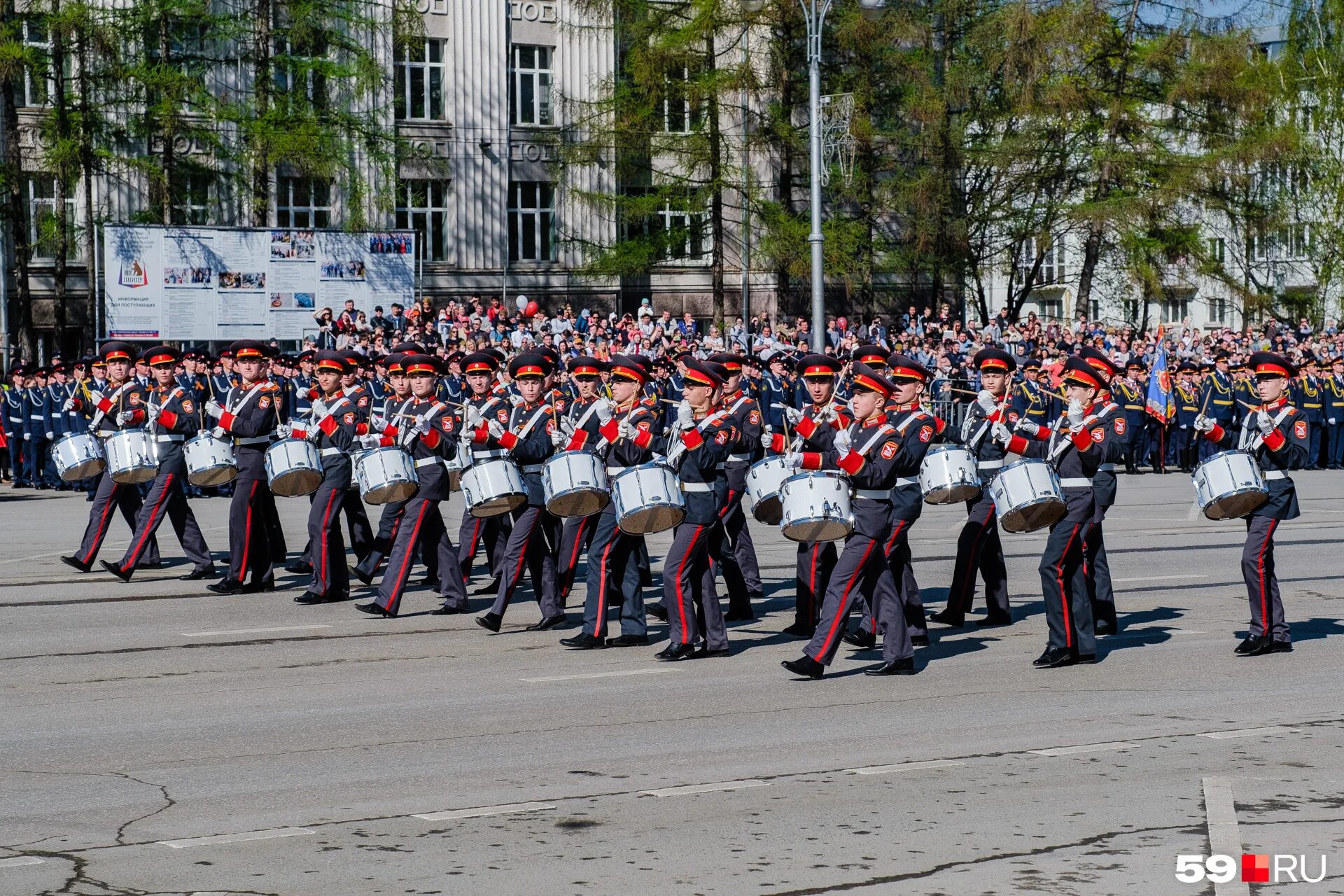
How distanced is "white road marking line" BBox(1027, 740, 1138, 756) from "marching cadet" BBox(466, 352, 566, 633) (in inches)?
195

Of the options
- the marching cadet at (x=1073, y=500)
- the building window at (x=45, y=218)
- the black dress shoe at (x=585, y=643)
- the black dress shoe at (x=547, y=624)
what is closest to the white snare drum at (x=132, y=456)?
the black dress shoe at (x=547, y=624)

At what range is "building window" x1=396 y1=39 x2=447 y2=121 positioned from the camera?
4447 cm

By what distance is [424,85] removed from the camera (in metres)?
44.7

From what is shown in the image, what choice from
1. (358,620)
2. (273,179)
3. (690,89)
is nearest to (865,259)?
(690,89)

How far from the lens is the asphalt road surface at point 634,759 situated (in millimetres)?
6617

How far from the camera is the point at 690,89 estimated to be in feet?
138

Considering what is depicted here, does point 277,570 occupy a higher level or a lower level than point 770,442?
lower

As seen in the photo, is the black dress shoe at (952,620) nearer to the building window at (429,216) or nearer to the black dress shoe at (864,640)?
the black dress shoe at (864,640)

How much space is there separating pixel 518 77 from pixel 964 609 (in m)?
34.6

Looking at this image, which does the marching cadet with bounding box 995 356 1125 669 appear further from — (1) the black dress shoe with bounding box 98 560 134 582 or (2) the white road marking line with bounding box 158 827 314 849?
(1) the black dress shoe with bounding box 98 560 134 582

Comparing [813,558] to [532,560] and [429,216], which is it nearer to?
[532,560]

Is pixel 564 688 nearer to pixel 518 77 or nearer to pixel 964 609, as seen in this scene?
pixel 964 609

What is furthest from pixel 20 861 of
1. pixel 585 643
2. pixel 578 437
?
pixel 578 437

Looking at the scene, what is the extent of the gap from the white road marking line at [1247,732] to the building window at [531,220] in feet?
123
